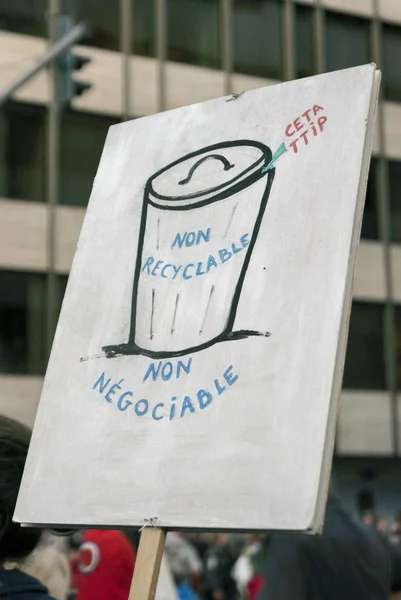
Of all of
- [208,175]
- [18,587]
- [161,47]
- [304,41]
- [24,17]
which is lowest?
[18,587]

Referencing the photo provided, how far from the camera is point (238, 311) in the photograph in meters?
2.51

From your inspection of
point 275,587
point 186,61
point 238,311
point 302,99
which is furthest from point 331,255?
point 186,61

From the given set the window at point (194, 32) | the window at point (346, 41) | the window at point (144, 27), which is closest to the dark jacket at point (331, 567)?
the window at point (144, 27)

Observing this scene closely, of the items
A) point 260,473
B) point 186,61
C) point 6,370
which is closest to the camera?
point 260,473

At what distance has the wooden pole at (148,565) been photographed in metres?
2.35

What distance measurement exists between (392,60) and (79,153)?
7.05 m

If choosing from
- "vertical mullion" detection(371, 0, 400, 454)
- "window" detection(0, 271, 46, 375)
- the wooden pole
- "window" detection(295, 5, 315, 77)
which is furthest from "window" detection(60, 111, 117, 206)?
the wooden pole

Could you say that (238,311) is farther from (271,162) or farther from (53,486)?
(53,486)

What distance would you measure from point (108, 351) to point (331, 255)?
1.91 ft

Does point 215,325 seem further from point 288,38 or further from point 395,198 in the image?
point 395,198

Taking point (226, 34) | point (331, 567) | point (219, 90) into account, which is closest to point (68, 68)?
point (331, 567)

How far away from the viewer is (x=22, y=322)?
62.7 feet

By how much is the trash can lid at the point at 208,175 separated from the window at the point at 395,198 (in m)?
20.2

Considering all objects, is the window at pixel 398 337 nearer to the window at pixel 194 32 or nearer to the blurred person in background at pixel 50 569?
the window at pixel 194 32
